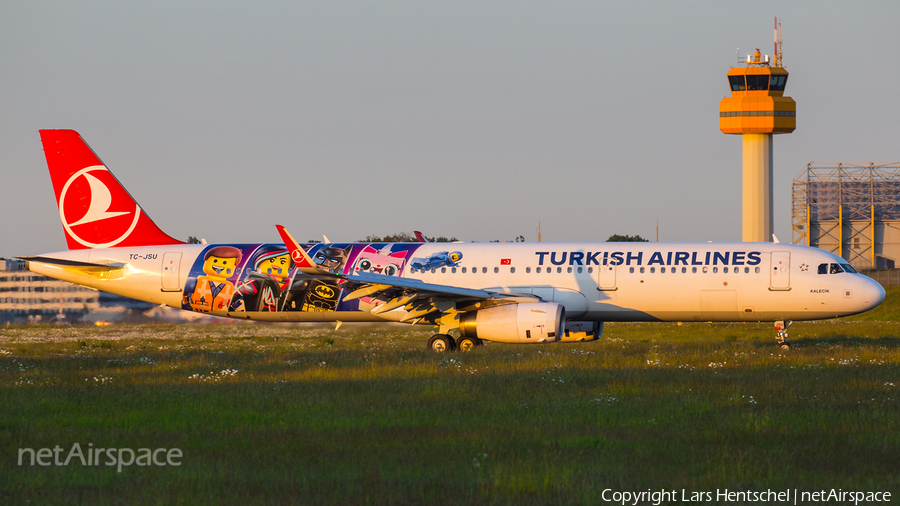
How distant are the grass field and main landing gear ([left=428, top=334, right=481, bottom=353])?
3.84 m

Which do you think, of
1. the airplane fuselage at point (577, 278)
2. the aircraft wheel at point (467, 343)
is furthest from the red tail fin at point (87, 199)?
the aircraft wheel at point (467, 343)

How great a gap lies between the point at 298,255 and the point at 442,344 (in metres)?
5.01

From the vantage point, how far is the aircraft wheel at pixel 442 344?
2542 cm

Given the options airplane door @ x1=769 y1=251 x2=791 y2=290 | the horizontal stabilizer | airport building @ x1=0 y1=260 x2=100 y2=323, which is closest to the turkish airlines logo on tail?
the horizontal stabilizer

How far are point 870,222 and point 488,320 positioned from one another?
78.4 meters

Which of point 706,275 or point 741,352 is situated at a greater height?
point 706,275

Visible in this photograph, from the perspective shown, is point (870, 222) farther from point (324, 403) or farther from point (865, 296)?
point (324, 403)

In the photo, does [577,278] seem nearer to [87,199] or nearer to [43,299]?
[87,199]

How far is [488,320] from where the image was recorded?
23.9 meters

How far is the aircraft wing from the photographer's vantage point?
23672 millimetres

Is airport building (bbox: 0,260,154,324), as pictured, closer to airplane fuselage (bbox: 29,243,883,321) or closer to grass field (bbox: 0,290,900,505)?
airplane fuselage (bbox: 29,243,883,321)

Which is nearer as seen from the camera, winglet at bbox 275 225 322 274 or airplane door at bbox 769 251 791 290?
winglet at bbox 275 225 322 274

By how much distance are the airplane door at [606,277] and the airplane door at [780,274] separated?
4426mm

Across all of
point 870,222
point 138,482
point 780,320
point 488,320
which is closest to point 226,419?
point 138,482
